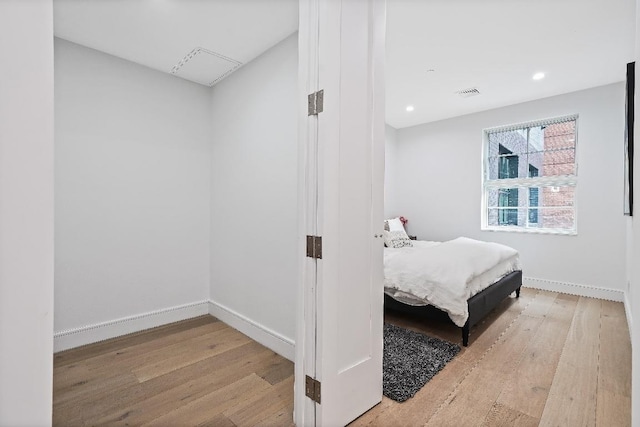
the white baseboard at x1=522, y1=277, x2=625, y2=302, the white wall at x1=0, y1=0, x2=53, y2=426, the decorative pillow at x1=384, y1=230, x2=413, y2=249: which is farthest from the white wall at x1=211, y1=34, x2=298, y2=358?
the white baseboard at x1=522, y1=277, x2=625, y2=302

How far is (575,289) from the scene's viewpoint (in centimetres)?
402

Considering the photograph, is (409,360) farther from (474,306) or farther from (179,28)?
(179,28)

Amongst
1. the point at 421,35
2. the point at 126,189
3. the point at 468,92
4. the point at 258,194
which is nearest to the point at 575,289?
the point at 468,92

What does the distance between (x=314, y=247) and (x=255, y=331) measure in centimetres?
150

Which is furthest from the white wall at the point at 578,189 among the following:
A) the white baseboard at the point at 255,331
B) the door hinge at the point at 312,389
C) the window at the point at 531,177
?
the door hinge at the point at 312,389

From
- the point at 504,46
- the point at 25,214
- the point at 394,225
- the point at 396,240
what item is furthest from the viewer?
the point at 394,225

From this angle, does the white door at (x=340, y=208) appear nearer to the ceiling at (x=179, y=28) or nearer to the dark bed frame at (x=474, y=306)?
the ceiling at (x=179, y=28)

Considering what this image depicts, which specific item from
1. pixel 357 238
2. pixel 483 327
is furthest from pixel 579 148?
pixel 357 238

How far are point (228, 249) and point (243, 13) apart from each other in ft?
6.54

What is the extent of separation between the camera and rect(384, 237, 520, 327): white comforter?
2.52 m

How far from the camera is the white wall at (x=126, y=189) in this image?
7.82ft

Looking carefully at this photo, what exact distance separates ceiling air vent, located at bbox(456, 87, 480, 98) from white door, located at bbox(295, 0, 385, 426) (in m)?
2.82

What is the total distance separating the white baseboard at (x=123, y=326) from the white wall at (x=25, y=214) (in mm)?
2656

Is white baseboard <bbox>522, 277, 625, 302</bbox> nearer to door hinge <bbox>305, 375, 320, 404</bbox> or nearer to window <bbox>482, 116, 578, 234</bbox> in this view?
window <bbox>482, 116, 578, 234</bbox>
